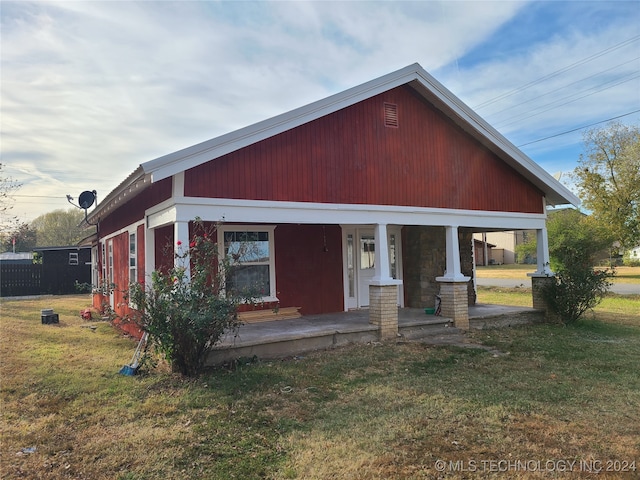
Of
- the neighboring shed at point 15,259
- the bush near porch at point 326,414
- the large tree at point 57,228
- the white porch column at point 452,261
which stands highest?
the large tree at point 57,228

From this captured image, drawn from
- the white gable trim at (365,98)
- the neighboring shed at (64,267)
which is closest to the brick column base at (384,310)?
the white gable trim at (365,98)

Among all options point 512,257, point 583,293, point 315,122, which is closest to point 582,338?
point 583,293

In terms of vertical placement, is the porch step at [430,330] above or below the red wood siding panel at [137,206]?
below

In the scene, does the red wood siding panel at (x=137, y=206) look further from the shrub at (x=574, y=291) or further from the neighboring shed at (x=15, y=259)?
the neighboring shed at (x=15, y=259)

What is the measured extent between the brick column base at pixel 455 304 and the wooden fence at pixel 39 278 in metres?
19.8

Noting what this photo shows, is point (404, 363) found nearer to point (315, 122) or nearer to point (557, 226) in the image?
point (315, 122)

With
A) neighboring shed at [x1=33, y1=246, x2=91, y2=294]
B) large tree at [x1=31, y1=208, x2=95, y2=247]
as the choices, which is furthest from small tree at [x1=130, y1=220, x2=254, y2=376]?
large tree at [x1=31, y1=208, x2=95, y2=247]

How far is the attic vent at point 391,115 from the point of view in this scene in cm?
925

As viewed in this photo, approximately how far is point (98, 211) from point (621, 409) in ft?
39.4

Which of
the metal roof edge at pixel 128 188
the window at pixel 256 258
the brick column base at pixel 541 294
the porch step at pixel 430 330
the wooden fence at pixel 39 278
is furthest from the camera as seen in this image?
the wooden fence at pixel 39 278

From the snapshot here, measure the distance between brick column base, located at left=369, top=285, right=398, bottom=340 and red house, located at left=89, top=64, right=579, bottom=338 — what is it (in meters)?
0.03

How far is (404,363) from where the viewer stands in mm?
6879

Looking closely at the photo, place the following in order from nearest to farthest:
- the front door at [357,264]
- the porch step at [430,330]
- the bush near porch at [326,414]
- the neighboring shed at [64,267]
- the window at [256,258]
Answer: the bush near porch at [326,414]
the porch step at [430,330]
the window at [256,258]
the front door at [357,264]
the neighboring shed at [64,267]

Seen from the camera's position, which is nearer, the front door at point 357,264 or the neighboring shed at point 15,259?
the front door at point 357,264
